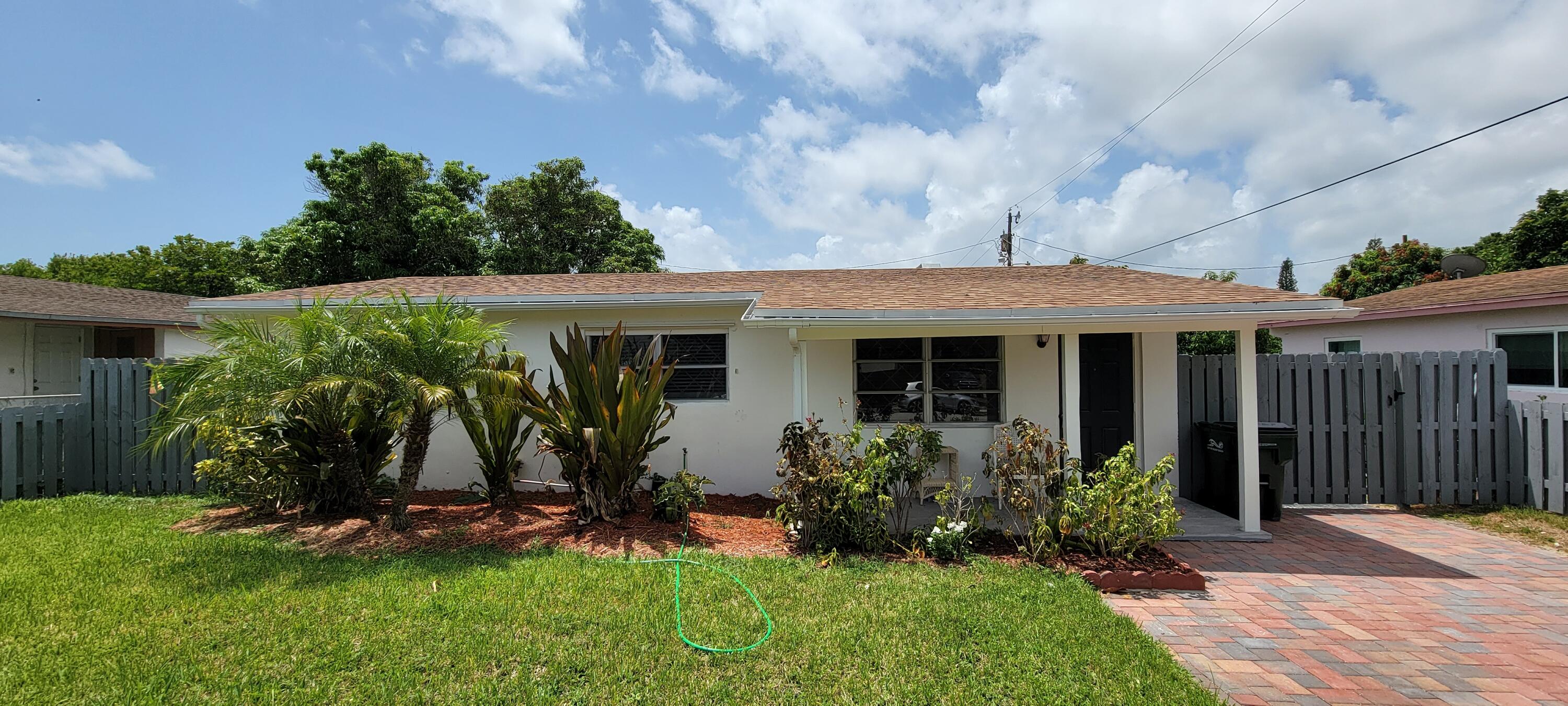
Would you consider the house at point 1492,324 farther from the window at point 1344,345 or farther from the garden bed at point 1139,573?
the garden bed at point 1139,573

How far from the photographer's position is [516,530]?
5840 mm

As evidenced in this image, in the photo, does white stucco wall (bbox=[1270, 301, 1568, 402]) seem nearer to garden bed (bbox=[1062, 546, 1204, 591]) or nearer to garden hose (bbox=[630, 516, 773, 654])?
garden bed (bbox=[1062, 546, 1204, 591])

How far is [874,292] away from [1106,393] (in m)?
3.09

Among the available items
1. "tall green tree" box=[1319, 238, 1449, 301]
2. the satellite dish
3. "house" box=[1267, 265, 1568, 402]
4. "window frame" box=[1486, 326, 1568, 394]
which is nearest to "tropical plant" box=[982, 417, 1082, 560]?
"house" box=[1267, 265, 1568, 402]

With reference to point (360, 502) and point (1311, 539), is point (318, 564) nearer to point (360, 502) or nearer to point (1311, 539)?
point (360, 502)

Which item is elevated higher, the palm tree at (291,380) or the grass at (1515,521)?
the palm tree at (291,380)

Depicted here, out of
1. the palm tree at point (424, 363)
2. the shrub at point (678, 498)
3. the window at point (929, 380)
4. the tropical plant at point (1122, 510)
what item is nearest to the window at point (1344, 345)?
the window at point (929, 380)

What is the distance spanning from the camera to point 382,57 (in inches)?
357

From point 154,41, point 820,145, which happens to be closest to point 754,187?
point 820,145

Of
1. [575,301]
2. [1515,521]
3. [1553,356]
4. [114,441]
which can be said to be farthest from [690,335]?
[1553,356]

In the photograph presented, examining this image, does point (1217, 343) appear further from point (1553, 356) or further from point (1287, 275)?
point (1287, 275)

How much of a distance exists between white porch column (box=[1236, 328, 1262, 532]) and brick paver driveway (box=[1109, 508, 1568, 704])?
0.35 meters

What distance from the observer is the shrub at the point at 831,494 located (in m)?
5.02

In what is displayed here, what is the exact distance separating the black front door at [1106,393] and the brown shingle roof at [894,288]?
797 mm
